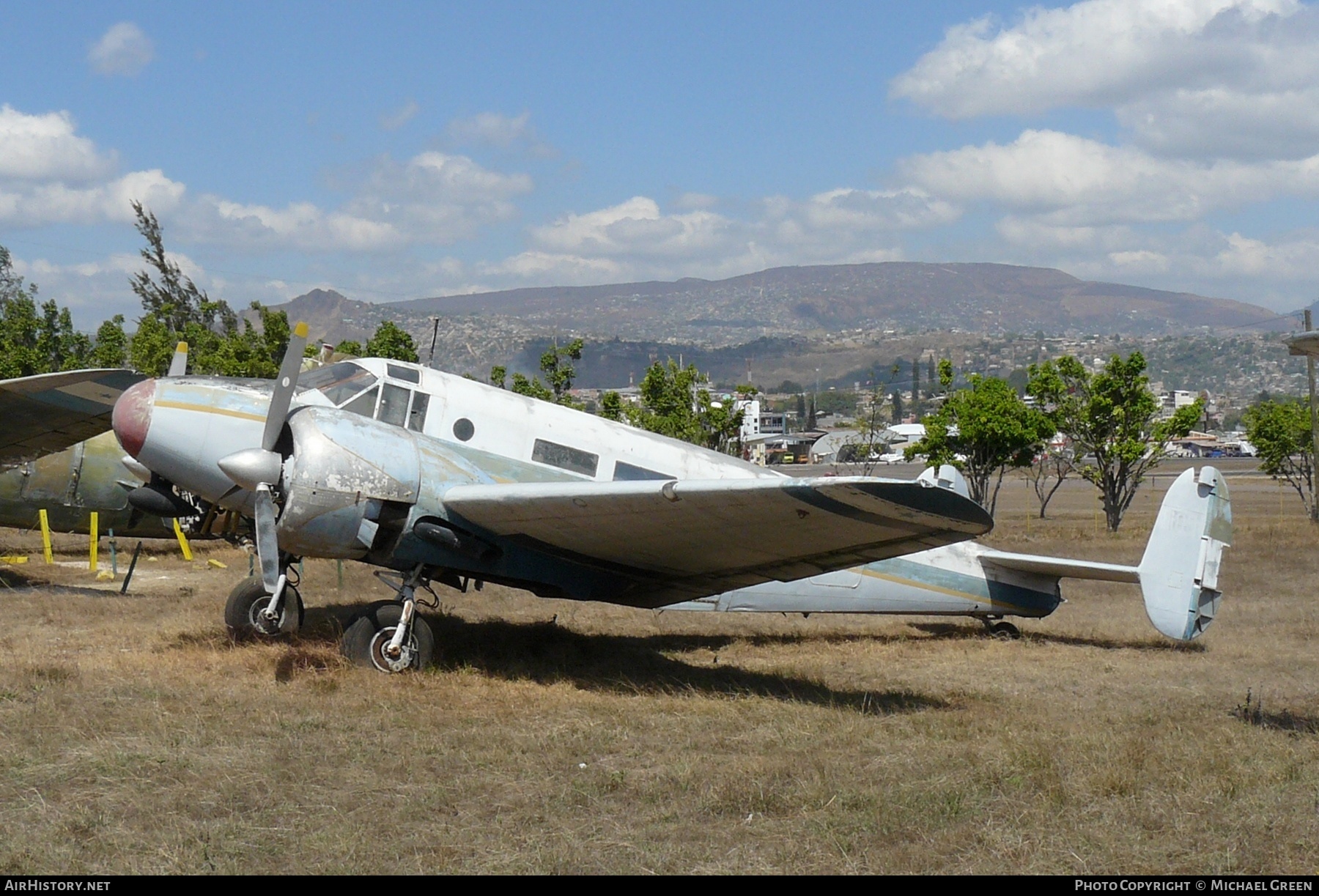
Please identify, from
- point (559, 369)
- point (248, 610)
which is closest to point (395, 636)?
point (248, 610)

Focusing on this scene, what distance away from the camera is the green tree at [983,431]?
3512cm

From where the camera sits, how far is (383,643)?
33.4ft

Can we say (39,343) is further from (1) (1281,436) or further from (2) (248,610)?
(1) (1281,436)

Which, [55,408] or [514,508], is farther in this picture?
[55,408]

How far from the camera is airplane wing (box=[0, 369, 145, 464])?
14383 millimetres

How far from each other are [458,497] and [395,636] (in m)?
1.40

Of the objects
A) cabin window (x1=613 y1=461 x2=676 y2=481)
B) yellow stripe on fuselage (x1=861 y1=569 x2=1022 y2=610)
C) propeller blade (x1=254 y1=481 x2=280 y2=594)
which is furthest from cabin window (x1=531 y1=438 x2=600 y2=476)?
yellow stripe on fuselage (x1=861 y1=569 x2=1022 y2=610)

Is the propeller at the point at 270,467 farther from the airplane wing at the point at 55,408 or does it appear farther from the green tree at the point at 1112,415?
the green tree at the point at 1112,415

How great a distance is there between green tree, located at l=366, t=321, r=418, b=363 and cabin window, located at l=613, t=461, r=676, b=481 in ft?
81.2

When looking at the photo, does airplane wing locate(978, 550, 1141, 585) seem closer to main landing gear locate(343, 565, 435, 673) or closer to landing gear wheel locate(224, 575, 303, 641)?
main landing gear locate(343, 565, 435, 673)

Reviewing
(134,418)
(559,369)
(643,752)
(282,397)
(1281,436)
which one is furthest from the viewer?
(1281,436)

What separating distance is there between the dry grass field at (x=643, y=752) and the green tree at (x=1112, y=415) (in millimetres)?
19788

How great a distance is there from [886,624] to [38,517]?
14.4m

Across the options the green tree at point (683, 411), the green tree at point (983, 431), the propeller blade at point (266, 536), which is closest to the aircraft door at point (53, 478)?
the propeller blade at point (266, 536)
